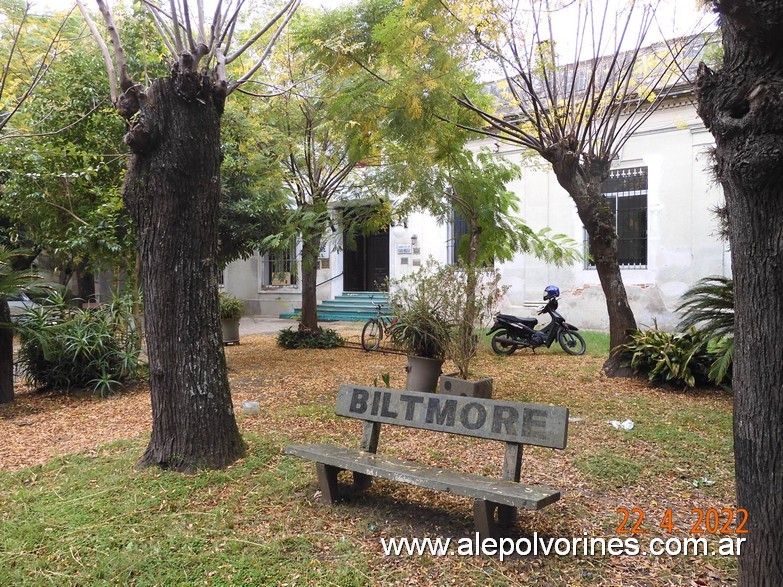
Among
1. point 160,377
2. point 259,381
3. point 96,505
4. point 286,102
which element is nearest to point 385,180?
point 286,102

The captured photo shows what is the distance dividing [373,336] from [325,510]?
8.37 meters

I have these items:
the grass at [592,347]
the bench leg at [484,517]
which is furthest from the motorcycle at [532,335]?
the bench leg at [484,517]

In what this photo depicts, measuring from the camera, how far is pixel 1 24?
8.66 m

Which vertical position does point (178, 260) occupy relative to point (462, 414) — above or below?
Result: above

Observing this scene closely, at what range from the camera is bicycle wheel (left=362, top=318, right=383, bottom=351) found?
40.0 feet

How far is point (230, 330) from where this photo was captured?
13.3 metres

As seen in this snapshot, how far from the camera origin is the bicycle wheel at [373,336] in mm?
12180

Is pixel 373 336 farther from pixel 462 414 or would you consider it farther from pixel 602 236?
pixel 462 414

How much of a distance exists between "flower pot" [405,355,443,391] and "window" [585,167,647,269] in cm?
812

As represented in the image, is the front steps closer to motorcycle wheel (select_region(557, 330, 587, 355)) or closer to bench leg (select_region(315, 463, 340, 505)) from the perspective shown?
motorcycle wheel (select_region(557, 330, 587, 355))

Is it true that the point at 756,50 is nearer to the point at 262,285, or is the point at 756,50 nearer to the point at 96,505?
the point at 96,505

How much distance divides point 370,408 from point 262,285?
18.1 m

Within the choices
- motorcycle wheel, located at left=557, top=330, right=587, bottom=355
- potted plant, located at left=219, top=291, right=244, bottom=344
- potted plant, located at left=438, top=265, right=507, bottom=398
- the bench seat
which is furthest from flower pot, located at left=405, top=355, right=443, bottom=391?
potted plant, located at left=219, top=291, right=244, bottom=344

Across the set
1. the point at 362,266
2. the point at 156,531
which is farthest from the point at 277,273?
the point at 156,531
